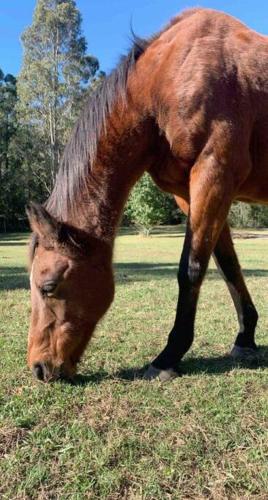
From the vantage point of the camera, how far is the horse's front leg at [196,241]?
3.64 metres

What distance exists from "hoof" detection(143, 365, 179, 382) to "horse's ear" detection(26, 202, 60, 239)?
1.25 m

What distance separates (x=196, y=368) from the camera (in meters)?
4.07

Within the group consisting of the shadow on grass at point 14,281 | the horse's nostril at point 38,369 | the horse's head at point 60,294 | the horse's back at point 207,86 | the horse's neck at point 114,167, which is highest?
the horse's back at point 207,86

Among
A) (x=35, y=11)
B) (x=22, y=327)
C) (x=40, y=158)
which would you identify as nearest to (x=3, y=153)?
(x=40, y=158)

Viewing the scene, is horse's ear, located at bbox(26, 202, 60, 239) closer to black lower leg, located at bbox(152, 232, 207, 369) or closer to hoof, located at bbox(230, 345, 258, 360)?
black lower leg, located at bbox(152, 232, 207, 369)

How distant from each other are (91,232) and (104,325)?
88.1 inches

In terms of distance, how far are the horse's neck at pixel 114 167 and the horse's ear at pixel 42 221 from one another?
0.89ft

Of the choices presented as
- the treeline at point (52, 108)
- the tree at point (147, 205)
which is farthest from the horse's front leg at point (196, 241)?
the tree at point (147, 205)

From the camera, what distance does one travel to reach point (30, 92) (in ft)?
126

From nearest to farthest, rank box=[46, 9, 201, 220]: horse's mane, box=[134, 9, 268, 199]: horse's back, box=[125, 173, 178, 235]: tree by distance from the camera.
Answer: box=[134, 9, 268, 199]: horse's back → box=[46, 9, 201, 220]: horse's mane → box=[125, 173, 178, 235]: tree

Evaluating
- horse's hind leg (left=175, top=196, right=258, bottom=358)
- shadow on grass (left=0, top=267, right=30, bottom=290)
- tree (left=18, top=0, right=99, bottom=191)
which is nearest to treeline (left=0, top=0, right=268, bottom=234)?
tree (left=18, top=0, right=99, bottom=191)

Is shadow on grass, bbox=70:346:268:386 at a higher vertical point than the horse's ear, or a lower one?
lower

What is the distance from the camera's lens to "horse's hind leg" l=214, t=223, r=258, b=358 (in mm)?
4625

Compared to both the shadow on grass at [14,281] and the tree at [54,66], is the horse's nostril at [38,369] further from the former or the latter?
the tree at [54,66]
